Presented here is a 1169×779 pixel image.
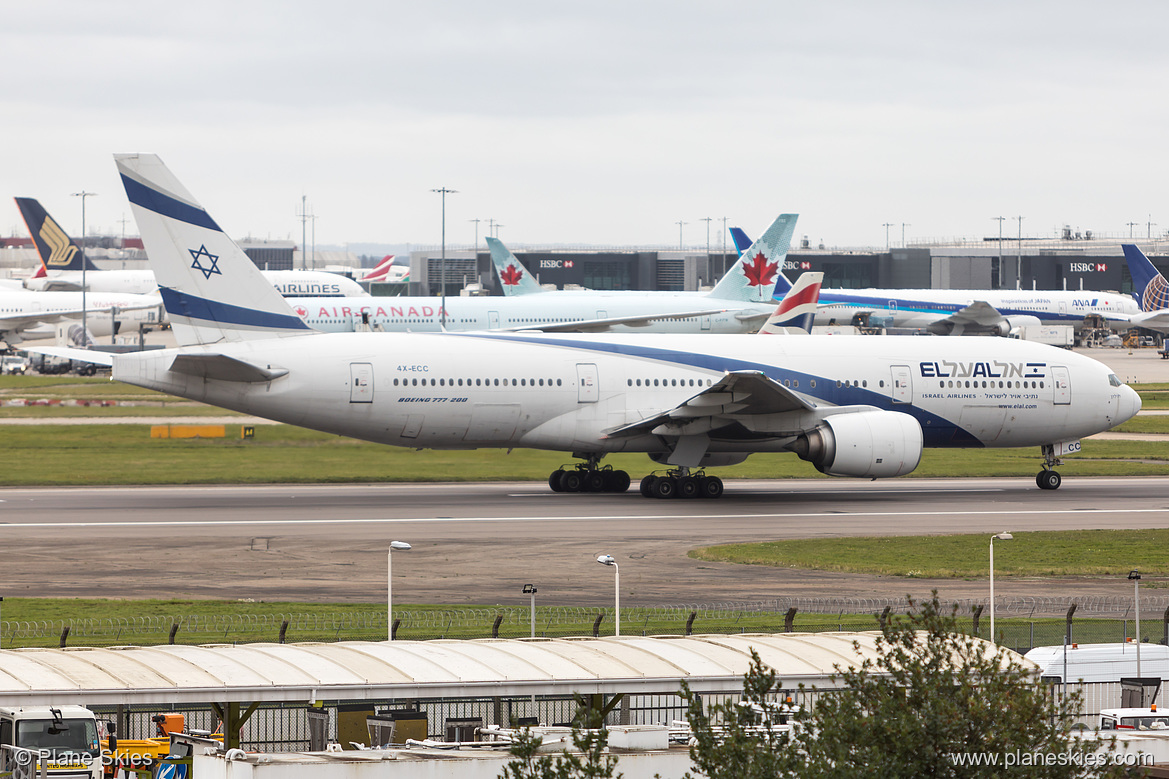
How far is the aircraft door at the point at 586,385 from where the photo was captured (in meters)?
39.1

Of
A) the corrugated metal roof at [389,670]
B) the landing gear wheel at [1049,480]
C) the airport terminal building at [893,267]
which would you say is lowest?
the landing gear wheel at [1049,480]

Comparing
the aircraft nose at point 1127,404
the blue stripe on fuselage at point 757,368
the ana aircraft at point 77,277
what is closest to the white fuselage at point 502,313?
the blue stripe on fuselage at point 757,368

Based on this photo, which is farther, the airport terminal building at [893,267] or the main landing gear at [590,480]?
the airport terminal building at [893,267]

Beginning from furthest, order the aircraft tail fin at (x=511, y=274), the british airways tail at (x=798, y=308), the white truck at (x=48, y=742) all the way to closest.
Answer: the aircraft tail fin at (x=511, y=274) < the british airways tail at (x=798, y=308) < the white truck at (x=48, y=742)

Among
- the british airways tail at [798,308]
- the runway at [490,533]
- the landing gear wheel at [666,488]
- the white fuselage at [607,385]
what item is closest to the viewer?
the runway at [490,533]

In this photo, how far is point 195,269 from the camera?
37.4 meters

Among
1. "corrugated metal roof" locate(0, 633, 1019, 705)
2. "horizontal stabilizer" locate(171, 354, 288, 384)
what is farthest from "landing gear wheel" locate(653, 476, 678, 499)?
"corrugated metal roof" locate(0, 633, 1019, 705)

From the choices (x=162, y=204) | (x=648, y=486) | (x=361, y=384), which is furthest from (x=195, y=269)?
(x=648, y=486)

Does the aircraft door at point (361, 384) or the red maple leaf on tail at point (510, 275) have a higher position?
the red maple leaf on tail at point (510, 275)

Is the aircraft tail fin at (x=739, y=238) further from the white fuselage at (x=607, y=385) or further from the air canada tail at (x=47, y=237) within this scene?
the white fuselage at (x=607, y=385)

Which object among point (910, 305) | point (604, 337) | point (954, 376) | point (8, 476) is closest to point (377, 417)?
point (604, 337)

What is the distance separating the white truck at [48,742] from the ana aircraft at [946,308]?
10912 cm

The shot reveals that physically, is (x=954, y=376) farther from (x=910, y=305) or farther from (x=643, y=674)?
(x=910, y=305)

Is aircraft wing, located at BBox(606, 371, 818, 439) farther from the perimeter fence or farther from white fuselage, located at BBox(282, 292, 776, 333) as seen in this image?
white fuselage, located at BBox(282, 292, 776, 333)
